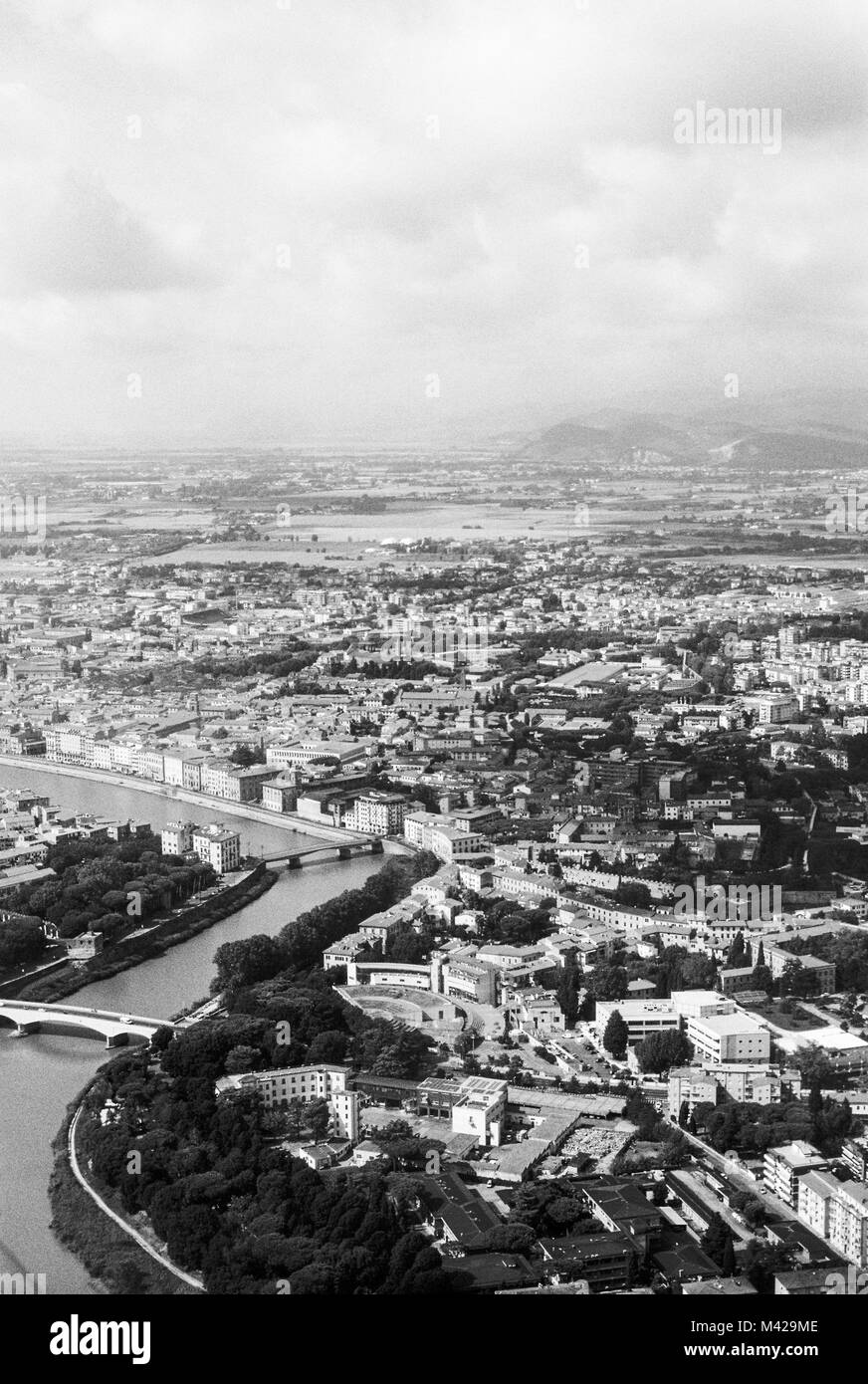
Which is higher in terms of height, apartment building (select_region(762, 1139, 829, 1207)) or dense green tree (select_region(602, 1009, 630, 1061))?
dense green tree (select_region(602, 1009, 630, 1061))

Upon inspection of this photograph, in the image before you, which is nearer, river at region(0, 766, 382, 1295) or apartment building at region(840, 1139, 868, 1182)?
river at region(0, 766, 382, 1295)

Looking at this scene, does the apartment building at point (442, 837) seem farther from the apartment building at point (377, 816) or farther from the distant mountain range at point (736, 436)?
the distant mountain range at point (736, 436)

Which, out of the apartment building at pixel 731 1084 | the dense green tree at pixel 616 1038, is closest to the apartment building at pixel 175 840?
the dense green tree at pixel 616 1038

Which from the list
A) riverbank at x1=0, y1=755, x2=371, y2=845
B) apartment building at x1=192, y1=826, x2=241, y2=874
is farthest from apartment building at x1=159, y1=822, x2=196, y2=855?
riverbank at x1=0, y1=755, x2=371, y2=845

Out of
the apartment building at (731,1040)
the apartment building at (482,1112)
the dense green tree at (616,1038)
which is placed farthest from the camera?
the dense green tree at (616,1038)

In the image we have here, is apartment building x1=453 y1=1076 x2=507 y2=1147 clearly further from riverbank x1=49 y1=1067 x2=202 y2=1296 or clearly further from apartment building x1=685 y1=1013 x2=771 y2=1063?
riverbank x1=49 y1=1067 x2=202 y2=1296
